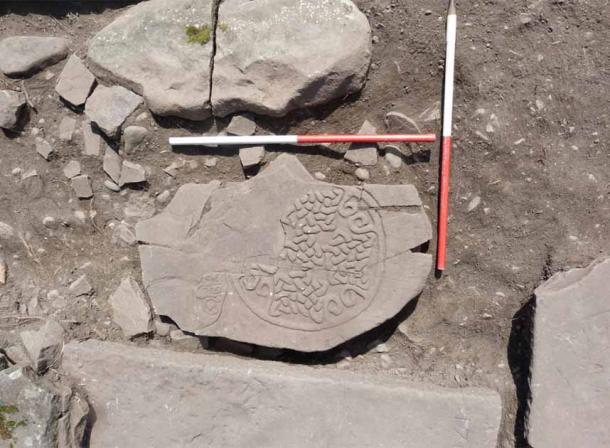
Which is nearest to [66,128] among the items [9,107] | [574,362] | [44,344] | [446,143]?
[9,107]

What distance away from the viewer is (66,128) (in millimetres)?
2365

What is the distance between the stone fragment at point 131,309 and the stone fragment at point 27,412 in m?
0.39

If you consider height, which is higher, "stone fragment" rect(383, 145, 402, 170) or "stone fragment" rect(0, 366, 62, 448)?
"stone fragment" rect(383, 145, 402, 170)

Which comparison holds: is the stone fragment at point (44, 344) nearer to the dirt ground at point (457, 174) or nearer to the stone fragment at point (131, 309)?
the dirt ground at point (457, 174)

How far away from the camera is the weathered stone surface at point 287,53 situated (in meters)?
2.11

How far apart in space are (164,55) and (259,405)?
145 cm

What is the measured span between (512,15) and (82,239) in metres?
2.03

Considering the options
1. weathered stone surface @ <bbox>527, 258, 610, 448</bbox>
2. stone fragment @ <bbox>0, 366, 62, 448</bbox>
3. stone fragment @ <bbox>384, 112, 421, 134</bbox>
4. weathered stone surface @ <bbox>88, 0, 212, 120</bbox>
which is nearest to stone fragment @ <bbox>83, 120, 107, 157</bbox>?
weathered stone surface @ <bbox>88, 0, 212, 120</bbox>

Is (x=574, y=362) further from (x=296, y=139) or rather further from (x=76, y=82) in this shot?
(x=76, y=82)

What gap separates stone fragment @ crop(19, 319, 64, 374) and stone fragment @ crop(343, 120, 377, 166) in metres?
1.48

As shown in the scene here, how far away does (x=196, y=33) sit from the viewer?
7.19ft

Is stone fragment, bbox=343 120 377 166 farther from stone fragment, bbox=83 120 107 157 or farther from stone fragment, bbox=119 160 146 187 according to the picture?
stone fragment, bbox=83 120 107 157

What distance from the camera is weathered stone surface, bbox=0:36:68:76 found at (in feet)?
7.62

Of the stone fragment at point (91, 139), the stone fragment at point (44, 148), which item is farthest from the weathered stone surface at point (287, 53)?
the stone fragment at point (44, 148)
